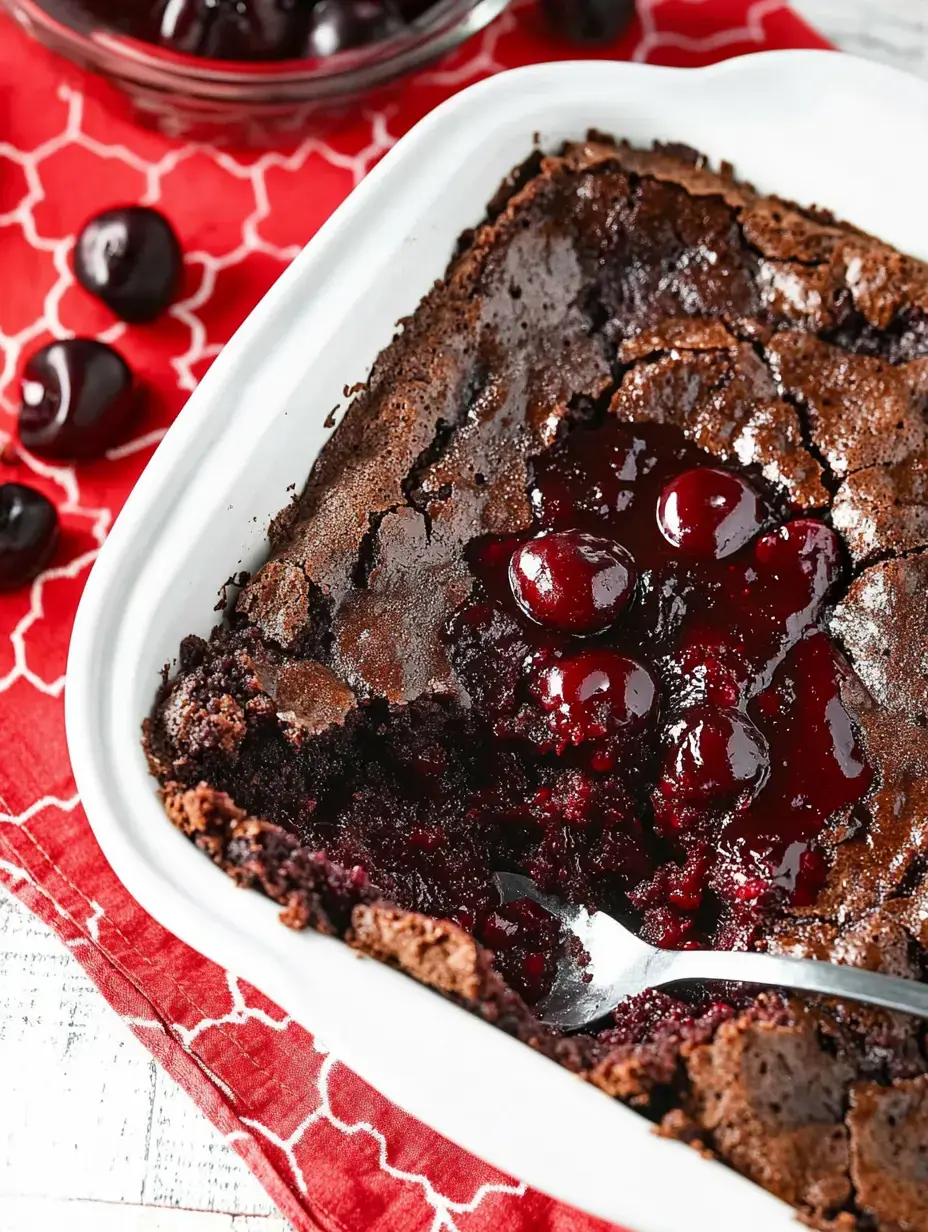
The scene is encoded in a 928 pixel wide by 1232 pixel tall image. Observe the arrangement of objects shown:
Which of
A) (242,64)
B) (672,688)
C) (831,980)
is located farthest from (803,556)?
(242,64)

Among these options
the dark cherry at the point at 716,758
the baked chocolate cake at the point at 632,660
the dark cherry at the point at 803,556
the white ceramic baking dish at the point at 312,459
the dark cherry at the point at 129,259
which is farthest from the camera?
the dark cherry at the point at 129,259

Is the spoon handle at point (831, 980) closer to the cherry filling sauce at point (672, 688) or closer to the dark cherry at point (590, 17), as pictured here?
the cherry filling sauce at point (672, 688)

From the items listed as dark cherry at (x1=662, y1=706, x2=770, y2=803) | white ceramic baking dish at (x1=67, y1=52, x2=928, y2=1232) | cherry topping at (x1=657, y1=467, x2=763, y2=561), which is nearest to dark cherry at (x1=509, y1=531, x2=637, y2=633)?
cherry topping at (x1=657, y1=467, x2=763, y2=561)

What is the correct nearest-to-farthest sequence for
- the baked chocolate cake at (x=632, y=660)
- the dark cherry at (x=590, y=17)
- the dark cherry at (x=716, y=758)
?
1. the baked chocolate cake at (x=632, y=660)
2. the dark cherry at (x=716, y=758)
3. the dark cherry at (x=590, y=17)

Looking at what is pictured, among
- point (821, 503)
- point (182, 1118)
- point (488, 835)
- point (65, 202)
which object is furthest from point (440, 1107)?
point (65, 202)

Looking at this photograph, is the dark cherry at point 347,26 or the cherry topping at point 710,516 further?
the dark cherry at point 347,26

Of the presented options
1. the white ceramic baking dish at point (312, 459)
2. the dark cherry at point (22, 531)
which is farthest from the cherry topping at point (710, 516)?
the dark cherry at point (22, 531)

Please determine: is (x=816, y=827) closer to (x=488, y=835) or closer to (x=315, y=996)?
(x=488, y=835)
